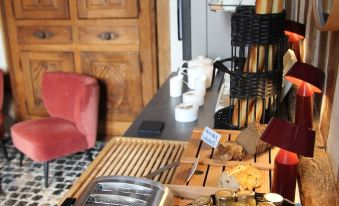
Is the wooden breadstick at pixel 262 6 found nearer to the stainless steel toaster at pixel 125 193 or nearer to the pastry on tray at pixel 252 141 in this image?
the pastry on tray at pixel 252 141

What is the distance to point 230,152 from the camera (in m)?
1.16

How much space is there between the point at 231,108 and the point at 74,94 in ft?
6.09

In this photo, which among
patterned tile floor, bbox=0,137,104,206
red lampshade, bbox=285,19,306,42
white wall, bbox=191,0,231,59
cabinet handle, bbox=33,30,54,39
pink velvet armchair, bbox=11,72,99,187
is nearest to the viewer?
red lampshade, bbox=285,19,306,42

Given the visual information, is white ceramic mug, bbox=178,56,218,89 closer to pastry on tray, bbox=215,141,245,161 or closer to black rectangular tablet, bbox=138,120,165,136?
black rectangular tablet, bbox=138,120,165,136

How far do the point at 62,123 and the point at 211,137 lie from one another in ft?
6.62

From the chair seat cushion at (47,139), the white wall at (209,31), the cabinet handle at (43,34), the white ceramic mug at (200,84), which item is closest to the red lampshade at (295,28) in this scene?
the white ceramic mug at (200,84)

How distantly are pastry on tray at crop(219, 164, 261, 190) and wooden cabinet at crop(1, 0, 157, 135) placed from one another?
2208 millimetres

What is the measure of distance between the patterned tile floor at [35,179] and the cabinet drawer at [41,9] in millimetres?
1159

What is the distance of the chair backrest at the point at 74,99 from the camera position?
293 cm

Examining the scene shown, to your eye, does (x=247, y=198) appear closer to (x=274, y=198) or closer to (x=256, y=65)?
(x=274, y=198)

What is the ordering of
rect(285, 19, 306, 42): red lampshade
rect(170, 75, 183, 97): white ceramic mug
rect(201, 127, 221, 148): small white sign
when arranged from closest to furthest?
rect(201, 127, 221, 148): small white sign
rect(285, 19, 306, 42): red lampshade
rect(170, 75, 183, 97): white ceramic mug

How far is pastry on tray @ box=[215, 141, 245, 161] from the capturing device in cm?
116

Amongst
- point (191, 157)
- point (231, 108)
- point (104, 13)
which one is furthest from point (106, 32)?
point (191, 157)

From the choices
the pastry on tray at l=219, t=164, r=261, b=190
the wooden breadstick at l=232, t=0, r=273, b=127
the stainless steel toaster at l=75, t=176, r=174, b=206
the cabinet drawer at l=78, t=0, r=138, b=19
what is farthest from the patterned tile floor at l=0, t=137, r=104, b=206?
the pastry on tray at l=219, t=164, r=261, b=190
